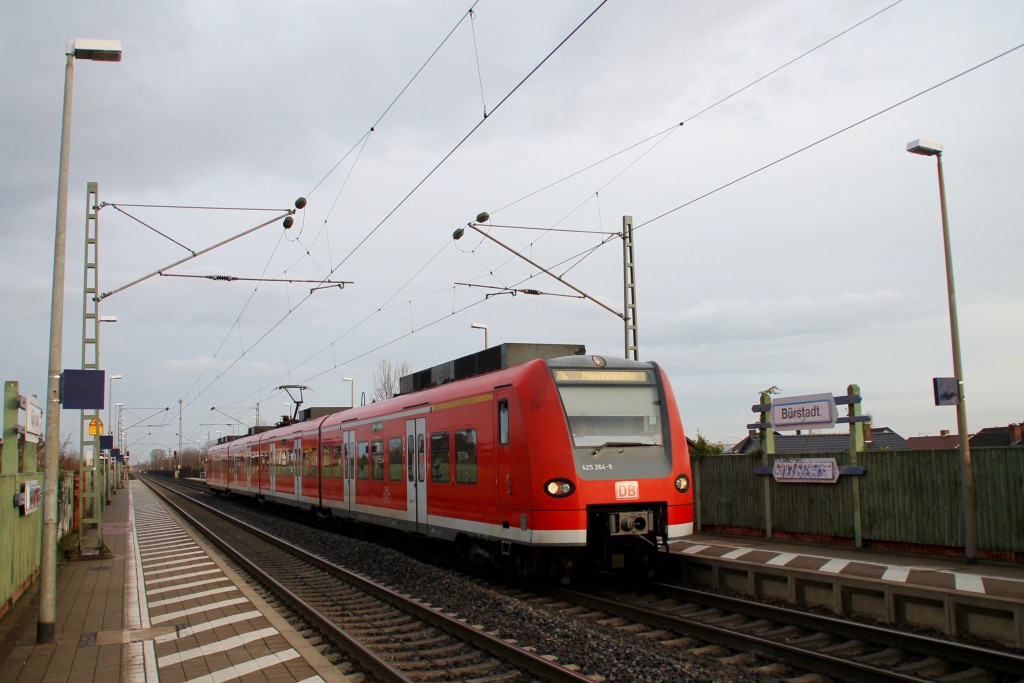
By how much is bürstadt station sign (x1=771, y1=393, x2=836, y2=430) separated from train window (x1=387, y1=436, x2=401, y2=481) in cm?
686

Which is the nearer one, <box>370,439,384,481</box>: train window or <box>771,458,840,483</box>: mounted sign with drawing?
<box>771,458,840,483</box>: mounted sign with drawing

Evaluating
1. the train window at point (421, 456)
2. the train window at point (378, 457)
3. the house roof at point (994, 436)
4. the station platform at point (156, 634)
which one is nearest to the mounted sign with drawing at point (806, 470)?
the train window at point (421, 456)

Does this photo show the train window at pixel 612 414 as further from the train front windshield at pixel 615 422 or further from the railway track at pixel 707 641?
the railway track at pixel 707 641

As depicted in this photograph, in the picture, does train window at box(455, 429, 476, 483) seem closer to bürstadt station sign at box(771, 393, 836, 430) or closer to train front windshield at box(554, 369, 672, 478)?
train front windshield at box(554, 369, 672, 478)

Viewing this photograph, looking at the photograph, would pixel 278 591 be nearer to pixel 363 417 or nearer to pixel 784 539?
pixel 363 417

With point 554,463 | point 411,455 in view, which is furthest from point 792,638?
point 411,455

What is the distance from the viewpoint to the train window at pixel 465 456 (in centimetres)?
1270

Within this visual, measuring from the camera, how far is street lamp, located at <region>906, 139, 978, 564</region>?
38.1 feet

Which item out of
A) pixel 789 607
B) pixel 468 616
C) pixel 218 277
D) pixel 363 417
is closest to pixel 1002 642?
pixel 789 607

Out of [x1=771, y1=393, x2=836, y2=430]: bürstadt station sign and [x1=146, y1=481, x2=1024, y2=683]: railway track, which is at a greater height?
[x1=771, y1=393, x2=836, y2=430]: bürstadt station sign

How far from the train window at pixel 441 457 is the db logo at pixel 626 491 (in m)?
3.41

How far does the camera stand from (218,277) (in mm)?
18938

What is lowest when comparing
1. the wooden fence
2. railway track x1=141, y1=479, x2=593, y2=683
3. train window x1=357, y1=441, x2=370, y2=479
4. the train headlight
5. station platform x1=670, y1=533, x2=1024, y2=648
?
railway track x1=141, y1=479, x2=593, y2=683

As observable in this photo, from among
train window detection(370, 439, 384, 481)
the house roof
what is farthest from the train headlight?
the house roof
